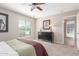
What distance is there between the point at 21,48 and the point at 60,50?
1.96 feet

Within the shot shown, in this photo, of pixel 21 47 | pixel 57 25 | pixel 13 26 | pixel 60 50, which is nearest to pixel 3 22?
pixel 13 26

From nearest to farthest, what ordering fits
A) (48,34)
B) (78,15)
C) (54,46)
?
(78,15) < (54,46) < (48,34)

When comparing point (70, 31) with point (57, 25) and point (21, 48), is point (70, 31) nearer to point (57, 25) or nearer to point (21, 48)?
point (57, 25)

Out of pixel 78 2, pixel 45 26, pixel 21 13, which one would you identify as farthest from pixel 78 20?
pixel 21 13

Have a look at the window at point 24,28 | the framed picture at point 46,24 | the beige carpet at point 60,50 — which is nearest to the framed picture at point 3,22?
the window at point 24,28

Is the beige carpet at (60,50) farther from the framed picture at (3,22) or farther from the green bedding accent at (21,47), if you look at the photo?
the framed picture at (3,22)

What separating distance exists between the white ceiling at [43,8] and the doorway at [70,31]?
186 mm

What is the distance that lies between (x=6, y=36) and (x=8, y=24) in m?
0.19

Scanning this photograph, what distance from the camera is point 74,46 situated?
1.23m

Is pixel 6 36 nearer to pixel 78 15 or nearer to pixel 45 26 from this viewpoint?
pixel 45 26

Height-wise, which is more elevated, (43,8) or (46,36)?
(43,8)

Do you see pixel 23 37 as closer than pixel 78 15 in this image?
No

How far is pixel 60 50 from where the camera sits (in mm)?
1247

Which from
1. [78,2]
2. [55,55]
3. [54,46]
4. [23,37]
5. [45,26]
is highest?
[78,2]
